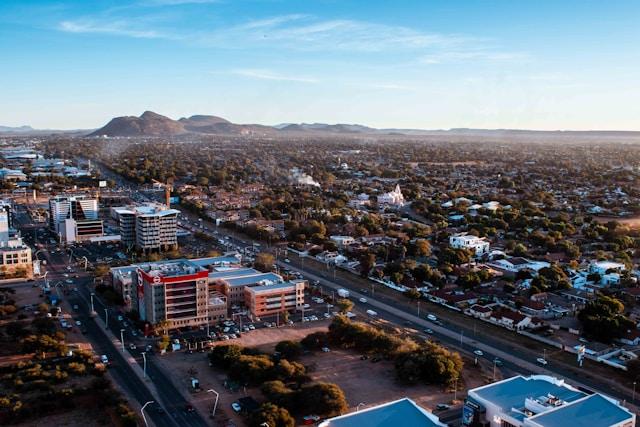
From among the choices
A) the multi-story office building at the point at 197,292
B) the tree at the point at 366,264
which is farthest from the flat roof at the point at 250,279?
the tree at the point at 366,264

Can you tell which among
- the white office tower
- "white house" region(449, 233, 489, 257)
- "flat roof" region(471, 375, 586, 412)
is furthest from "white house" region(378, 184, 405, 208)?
"flat roof" region(471, 375, 586, 412)

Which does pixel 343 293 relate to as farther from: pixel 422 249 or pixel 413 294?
pixel 422 249

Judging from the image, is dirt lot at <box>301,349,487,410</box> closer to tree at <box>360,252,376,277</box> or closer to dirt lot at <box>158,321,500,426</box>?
dirt lot at <box>158,321,500,426</box>

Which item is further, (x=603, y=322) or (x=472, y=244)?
(x=472, y=244)

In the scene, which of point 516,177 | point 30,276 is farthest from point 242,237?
point 516,177

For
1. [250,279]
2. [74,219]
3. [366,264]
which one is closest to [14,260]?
[74,219]

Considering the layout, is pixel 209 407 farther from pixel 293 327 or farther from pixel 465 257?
pixel 465 257

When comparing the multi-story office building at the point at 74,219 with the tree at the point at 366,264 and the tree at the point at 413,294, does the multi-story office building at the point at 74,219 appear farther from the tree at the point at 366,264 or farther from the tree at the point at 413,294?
the tree at the point at 413,294
